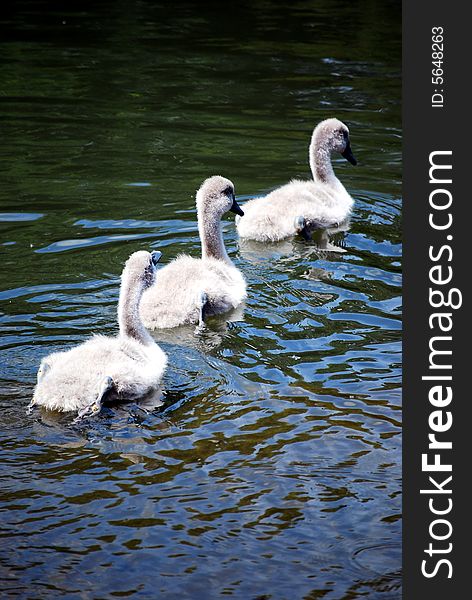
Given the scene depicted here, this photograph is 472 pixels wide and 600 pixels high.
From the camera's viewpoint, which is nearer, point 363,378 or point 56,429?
point 56,429

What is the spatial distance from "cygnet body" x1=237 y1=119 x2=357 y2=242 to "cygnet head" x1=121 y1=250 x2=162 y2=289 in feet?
9.44

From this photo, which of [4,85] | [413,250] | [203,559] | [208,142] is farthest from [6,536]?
[4,85]

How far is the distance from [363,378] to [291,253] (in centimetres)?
289

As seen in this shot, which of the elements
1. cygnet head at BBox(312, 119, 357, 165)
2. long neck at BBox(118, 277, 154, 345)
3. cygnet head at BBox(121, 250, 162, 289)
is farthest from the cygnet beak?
long neck at BBox(118, 277, 154, 345)

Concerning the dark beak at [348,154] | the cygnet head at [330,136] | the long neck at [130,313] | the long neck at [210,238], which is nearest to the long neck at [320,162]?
the cygnet head at [330,136]

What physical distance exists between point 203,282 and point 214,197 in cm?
104

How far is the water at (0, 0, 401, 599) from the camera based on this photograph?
17.1ft

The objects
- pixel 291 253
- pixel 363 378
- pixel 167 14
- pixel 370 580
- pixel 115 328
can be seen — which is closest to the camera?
pixel 370 580

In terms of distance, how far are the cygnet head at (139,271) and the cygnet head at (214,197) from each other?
1.83 metres

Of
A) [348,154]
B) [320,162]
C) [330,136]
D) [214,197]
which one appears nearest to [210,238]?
[214,197]

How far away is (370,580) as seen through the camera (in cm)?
504

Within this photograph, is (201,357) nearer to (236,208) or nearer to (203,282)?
(203,282)

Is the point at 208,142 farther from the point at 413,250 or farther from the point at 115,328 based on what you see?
the point at 413,250

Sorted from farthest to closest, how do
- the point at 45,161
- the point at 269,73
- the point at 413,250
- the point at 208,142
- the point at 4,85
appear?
the point at 269,73
the point at 4,85
the point at 208,142
the point at 45,161
the point at 413,250
